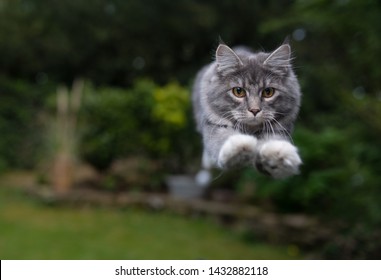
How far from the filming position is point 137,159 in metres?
12.7

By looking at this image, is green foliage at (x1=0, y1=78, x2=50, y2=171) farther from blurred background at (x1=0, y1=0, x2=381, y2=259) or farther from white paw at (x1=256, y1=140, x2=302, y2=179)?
white paw at (x1=256, y1=140, x2=302, y2=179)

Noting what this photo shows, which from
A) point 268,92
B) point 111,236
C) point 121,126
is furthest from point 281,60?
point 121,126

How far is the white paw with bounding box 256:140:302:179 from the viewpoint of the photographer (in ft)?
3.01

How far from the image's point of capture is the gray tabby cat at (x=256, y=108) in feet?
3.02

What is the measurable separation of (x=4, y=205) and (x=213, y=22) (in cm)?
996

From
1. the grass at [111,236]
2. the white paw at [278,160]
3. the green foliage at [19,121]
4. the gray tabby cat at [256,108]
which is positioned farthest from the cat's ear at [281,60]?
the green foliage at [19,121]

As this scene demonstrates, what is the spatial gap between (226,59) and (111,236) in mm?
9886

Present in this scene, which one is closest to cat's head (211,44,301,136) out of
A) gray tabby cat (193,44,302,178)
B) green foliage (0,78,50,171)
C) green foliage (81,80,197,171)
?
gray tabby cat (193,44,302,178)

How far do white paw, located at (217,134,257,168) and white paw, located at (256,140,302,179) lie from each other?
1.0 inches

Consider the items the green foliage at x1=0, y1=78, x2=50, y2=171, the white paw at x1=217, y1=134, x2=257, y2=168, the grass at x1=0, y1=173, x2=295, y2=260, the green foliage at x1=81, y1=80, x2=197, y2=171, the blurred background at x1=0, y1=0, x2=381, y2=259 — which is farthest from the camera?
the green foliage at x1=0, y1=78, x2=50, y2=171

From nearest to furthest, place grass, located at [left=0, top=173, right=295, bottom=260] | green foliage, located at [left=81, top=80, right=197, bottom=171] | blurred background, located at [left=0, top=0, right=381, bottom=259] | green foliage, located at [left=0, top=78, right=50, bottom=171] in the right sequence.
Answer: blurred background, located at [left=0, top=0, right=381, bottom=259] → grass, located at [left=0, top=173, right=295, bottom=260] → green foliage, located at [left=81, top=80, right=197, bottom=171] → green foliage, located at [left=0, top=78, right=50, bottom=171]

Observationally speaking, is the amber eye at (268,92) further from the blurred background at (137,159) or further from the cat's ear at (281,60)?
the blurred background at (137,159)

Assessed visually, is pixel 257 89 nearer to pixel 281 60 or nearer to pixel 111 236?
pixel 281 60

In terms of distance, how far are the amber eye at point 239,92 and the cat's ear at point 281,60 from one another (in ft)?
0.22
